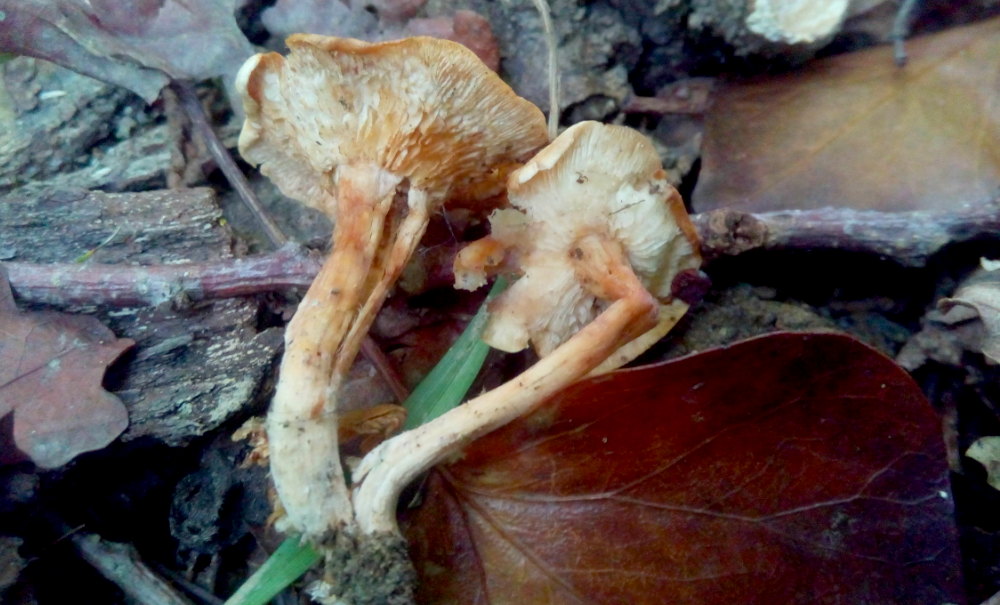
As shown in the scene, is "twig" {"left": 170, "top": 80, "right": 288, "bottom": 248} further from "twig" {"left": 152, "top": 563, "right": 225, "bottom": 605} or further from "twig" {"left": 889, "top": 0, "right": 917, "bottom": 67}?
"twig" {"left": 889, "top": 0, "right": 917, "bottom": 67}

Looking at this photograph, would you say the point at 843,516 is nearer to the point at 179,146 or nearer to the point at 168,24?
the point at 179,146

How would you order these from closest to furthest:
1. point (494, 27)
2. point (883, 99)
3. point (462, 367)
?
point (462, 367)
point (883, 99)
point (494, 27)

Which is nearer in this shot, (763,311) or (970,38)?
(763,311)

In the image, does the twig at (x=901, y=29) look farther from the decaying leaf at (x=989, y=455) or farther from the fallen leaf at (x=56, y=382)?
the fallen leaf at (x=56, y=382)

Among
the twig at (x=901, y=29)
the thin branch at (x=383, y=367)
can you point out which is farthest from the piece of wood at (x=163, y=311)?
the twig at (x=901, y=29)

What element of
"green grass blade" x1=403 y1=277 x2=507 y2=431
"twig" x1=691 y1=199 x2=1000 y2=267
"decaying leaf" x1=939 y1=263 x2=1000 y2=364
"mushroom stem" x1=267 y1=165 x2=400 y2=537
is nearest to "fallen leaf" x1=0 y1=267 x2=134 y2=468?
"mushroom stem" x1=267 y1=165 x2=400 y2=537

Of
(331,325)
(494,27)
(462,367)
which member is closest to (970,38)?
(494,27)

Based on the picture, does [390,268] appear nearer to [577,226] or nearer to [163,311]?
[577,226]
